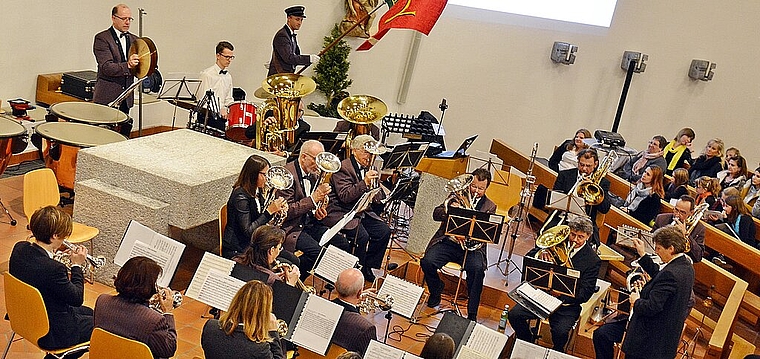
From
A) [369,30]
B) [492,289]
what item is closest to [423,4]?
[369,30]

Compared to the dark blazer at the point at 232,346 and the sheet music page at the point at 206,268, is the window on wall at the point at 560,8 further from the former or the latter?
the dark blazer at the point at 232,346

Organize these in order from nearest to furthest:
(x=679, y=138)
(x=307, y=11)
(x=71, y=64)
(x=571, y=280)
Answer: (x=571, y=280), (x=71, y=64), (x=679, y=138), (x=307, y=11)

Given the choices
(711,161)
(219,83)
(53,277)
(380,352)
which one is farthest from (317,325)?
(711,161)

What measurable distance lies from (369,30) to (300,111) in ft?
12.9

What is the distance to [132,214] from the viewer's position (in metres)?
6.29

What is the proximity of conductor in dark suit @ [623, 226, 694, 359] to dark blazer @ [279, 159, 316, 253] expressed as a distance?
264 centimetres

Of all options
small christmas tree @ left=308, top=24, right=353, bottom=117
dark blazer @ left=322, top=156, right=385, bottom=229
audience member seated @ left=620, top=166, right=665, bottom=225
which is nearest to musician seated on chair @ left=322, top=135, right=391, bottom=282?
dark blazer @ left=322, top=156, right=385, bottom=229

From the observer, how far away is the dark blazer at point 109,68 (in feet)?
27.5

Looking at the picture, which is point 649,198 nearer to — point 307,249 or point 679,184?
point 679,184

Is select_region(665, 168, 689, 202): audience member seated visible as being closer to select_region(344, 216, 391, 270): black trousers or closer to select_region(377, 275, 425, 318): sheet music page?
select_region(344, 216, 391, 270): black trousers

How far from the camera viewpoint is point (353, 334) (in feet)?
16.2

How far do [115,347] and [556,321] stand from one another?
3721 millimetres

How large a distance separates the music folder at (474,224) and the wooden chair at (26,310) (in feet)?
10.5

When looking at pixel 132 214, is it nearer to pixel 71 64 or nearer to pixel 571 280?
pixel 571 280
